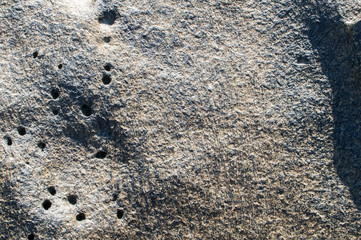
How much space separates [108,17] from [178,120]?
469 mm

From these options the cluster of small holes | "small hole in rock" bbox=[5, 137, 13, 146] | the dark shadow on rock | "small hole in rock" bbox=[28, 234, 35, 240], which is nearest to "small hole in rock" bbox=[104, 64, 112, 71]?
the cluster of small holes

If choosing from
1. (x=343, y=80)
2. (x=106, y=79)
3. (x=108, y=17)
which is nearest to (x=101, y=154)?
(x=106, y=79)

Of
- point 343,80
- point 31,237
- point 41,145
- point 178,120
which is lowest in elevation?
point 31,237

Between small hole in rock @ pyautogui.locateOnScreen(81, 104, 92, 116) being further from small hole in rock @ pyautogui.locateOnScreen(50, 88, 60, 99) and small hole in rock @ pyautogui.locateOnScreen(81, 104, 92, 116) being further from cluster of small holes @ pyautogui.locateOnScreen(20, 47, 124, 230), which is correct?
small hole in rock @ pyautogui.locateOnScreen(50, 88, 60, 99)

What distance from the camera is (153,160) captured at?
3.99 ft

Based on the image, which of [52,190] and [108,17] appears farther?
[108,17]

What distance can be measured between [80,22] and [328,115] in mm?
949

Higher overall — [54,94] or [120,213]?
[54,94]

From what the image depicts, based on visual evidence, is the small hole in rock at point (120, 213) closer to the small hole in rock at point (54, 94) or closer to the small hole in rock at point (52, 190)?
the small hole in rock at point (52, 190)

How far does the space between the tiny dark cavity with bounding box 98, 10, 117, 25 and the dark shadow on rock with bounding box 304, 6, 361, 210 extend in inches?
28.1

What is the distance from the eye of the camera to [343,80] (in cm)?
128

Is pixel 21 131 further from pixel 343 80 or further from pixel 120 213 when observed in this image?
pixel 343 80

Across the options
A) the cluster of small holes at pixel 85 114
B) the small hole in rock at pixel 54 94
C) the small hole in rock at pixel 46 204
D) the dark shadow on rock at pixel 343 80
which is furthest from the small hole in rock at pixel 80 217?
the dark shadow on rock at pixel 343 80

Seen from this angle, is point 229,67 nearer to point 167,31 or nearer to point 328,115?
point 167,31
